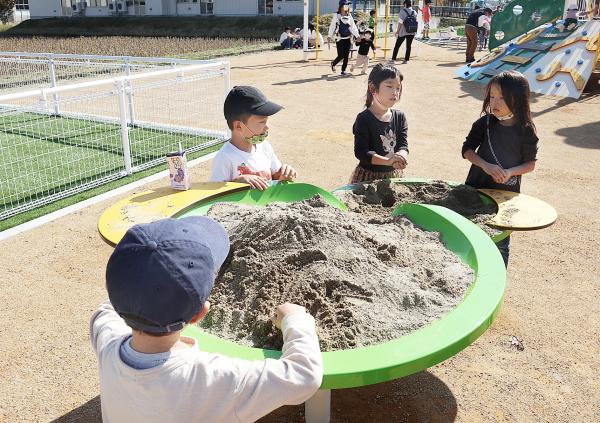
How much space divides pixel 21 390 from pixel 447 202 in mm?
2775

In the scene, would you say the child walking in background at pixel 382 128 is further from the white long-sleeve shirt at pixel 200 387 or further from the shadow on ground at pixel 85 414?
the white long-sleeve shirt at pixel 200 387

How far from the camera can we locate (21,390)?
9.46 feet

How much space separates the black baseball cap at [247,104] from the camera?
10.6 feet

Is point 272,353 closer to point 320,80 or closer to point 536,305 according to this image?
point 536,305

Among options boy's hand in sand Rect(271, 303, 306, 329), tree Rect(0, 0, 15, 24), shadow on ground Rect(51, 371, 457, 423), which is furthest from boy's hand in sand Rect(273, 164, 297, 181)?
tree Rect(0, 0, 15, 24)

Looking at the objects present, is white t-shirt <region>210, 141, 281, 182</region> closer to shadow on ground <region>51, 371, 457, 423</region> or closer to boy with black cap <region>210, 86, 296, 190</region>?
boy with black cap <region>210, 86, 296, 190</region>

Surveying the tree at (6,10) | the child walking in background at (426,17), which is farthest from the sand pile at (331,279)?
the tree at (6,10)

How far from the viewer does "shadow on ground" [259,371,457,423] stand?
2.68m

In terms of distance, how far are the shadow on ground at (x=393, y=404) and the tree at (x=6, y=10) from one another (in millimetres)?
51368

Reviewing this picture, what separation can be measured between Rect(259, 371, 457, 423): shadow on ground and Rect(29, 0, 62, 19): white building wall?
5218 centimetres

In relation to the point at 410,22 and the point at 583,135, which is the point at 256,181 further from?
the point at 410,22

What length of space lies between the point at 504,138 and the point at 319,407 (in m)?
2.24

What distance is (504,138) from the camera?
356cm

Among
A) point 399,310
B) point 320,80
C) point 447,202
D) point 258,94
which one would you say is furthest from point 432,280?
point 320,80
